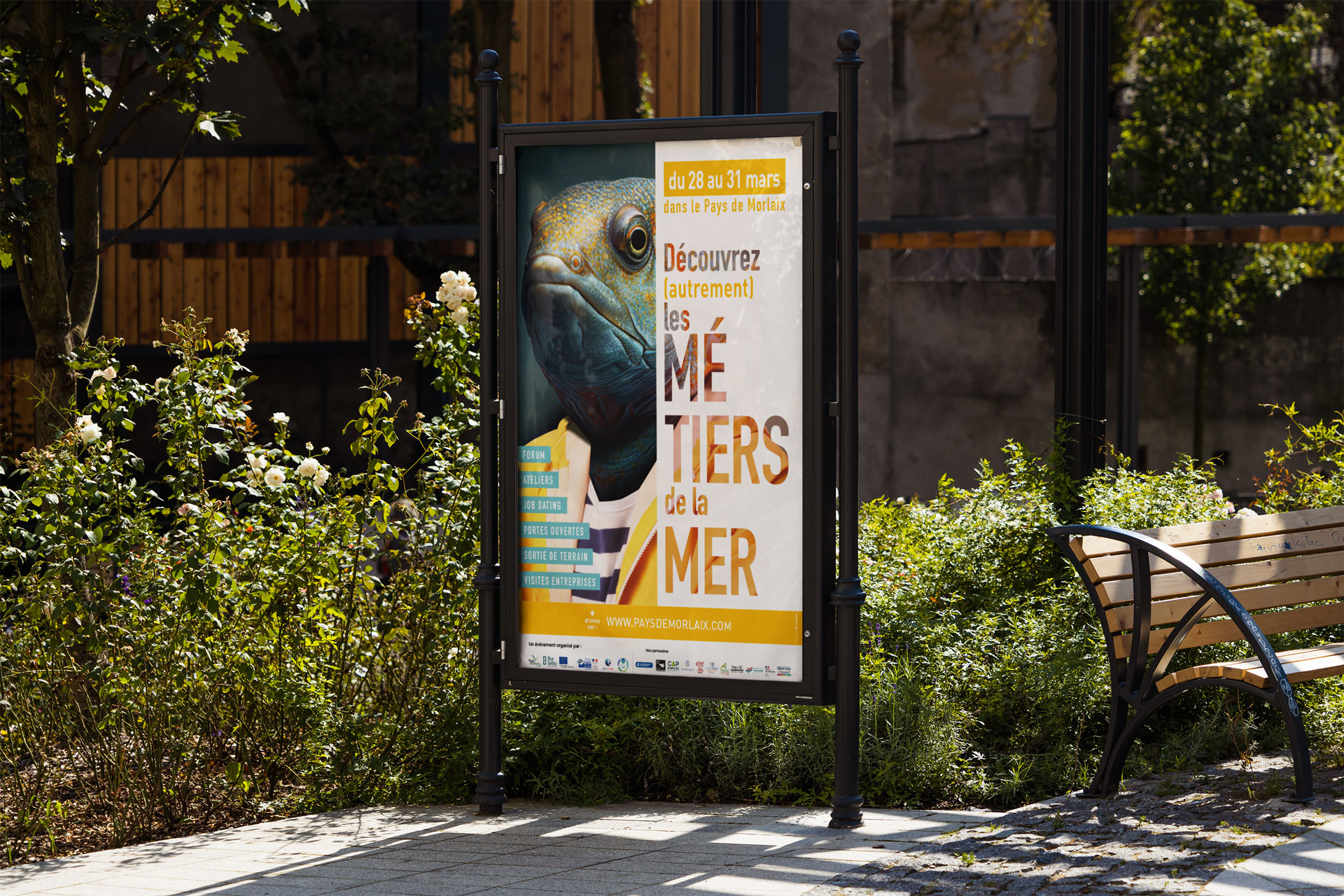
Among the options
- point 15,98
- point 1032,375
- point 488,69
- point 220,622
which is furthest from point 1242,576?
point 1032,375

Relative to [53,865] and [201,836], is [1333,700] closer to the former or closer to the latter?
[201,836]

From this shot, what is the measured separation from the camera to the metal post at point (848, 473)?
4.45 m

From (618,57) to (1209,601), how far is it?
334 inches

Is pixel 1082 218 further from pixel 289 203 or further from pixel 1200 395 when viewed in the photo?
pixel 1200 395

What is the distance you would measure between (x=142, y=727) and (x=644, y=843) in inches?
74.7

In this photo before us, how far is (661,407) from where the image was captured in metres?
4.67

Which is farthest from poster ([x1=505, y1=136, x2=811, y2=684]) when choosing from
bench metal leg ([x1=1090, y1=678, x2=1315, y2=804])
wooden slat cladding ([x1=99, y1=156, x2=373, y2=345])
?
wooden slat cladding ([x1=99, y1=156, x2=373, y2=345])

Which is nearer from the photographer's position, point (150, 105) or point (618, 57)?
point (150, 105)

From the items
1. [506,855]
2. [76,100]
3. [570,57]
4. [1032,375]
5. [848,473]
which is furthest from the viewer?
[1032,375]

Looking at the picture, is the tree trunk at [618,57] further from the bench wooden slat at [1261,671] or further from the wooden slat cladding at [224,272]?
the bench wooden slat at [1261,671]

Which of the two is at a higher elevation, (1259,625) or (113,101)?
(113,101)

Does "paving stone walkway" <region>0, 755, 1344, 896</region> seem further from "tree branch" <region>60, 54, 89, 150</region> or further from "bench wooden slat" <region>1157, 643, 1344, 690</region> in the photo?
"tree branch" <region>60, 54, 89, 150</region>

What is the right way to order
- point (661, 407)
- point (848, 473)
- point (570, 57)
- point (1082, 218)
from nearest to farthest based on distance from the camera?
1. point (848, 473)
2. point (661, 407)
3. point (1082, 218)
4. point (570, 57)

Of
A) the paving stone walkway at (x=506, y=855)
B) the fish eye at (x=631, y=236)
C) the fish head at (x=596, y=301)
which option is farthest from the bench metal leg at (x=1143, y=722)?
the fish eye at (x=631, y=236)
